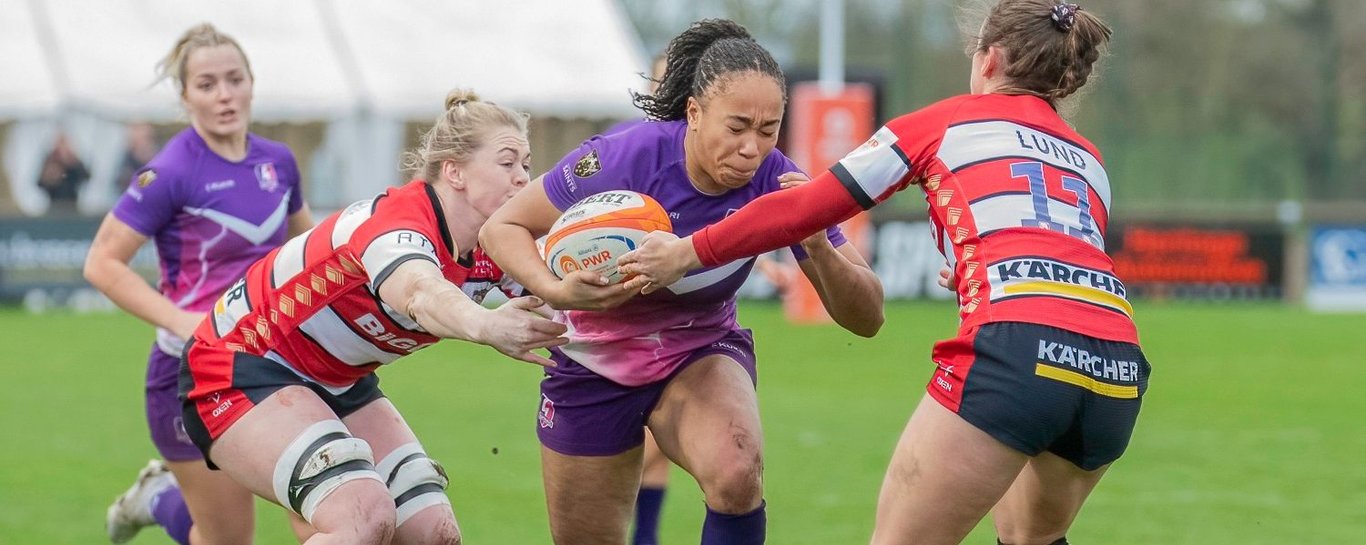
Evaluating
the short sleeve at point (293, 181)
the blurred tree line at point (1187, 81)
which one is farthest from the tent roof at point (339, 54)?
the short sleeve at point (293, 181)

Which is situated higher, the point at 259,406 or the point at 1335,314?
the point at 1335,314

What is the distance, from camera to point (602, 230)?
4.46 meters

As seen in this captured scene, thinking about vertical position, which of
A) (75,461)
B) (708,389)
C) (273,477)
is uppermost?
(708,389)

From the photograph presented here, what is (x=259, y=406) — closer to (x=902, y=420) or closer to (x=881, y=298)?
(x=881, y=298)

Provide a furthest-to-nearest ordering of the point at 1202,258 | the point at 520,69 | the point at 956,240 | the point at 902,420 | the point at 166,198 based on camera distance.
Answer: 1. the point at 520,69
2. the point at 1202,258
3. the point at 902,420
4. the point at 166,198
5. the point at 956,240

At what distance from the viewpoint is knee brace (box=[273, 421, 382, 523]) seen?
14.4 ft

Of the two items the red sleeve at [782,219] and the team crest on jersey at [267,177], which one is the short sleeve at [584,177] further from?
the team crest on jersey at [267,177]

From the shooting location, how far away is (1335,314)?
62.8ft

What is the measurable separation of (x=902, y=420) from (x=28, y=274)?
37.7 feet

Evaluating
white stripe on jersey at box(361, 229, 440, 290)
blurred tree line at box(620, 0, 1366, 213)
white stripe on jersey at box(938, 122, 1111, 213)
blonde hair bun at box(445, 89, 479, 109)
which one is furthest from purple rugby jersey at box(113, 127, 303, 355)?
blurred tree line at box(620, 0, 1366, 213)

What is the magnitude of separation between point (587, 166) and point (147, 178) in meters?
2.03

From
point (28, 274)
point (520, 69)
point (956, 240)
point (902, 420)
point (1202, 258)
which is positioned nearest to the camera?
point (956, 240)

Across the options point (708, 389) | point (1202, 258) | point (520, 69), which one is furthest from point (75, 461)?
point (520, 69)

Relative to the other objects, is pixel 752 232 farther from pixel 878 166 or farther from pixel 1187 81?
pixel 1187 81
